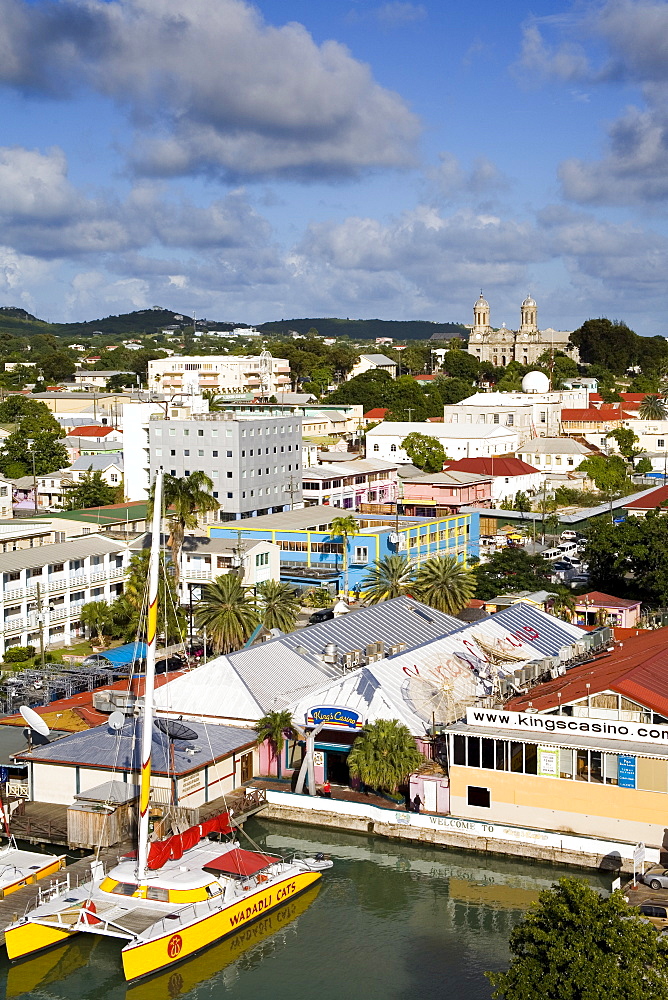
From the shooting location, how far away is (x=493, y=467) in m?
86.2

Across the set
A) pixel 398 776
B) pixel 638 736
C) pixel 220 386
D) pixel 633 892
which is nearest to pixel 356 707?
pixel 398 776

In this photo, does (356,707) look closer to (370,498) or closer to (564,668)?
(564,668)

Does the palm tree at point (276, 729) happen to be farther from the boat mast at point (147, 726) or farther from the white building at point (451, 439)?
the white building at point (451, 439)

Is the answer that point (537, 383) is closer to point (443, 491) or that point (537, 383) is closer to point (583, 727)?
point (443, 491)

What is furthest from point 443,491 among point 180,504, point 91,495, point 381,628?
point 381,628

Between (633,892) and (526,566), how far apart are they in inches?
1173

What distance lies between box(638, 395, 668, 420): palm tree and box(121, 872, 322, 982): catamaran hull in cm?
9690

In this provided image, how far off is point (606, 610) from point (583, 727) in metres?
19.9

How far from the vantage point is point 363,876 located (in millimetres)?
26266

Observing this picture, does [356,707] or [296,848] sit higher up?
[356,707]

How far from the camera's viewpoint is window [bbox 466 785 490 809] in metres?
27.6

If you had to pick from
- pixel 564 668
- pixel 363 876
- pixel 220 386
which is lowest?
pixel 363 876

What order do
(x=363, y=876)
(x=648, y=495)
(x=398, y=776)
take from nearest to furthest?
(x=363, y=876)
(x=398, y=776)
(x=648, y=495)

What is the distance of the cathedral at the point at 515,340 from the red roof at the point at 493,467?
89.4 metres
